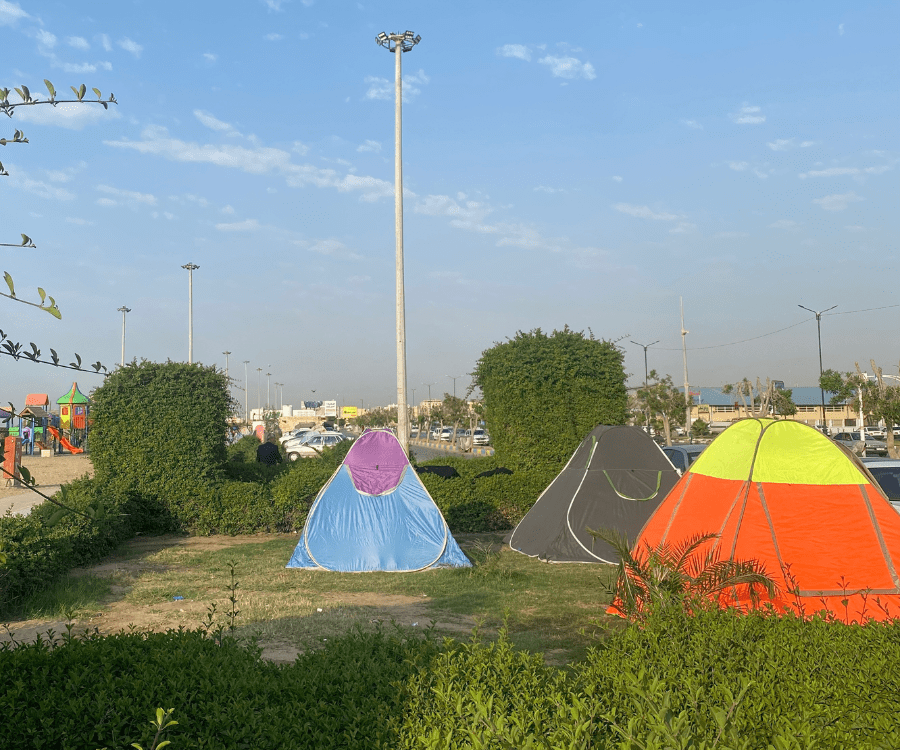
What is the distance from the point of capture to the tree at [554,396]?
15000mm

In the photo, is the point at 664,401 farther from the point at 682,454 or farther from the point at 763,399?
the point at 682,454

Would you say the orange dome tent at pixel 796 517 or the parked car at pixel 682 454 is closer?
the orange dome tent at pixel 796 517

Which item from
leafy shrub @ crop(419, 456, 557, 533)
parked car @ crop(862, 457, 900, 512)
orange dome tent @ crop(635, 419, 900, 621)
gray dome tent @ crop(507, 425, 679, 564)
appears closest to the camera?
orange dome tent @ crop(635, 419, 900, 621)

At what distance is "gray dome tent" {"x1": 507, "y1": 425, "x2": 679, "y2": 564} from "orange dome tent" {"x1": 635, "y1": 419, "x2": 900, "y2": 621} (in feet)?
9.22

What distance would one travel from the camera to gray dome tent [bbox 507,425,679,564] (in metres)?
11.1

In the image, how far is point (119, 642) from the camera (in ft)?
14.6

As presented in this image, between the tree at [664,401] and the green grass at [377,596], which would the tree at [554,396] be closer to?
the green grass at [377,596]

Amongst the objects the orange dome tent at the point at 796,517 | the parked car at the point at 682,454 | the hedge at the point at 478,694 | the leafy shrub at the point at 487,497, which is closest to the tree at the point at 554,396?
the leafy shrub at the point at 487,497

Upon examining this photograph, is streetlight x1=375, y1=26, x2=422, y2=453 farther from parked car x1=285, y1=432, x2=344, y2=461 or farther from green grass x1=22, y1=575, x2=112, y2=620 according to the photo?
parked car x1=285, y1=432, x2=344, y2=461

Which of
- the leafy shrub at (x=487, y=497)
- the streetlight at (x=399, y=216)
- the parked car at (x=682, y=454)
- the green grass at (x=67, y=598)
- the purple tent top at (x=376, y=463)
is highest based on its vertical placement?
the streetlight at (x=399, y=216)

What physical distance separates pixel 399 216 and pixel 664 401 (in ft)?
119

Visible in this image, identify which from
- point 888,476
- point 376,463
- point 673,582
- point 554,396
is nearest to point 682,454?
point 554,396

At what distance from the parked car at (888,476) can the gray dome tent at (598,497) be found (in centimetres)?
282

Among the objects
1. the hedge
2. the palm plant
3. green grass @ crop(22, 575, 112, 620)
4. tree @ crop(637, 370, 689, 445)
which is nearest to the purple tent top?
green grass @ crop(22, 575, 112, 620)
